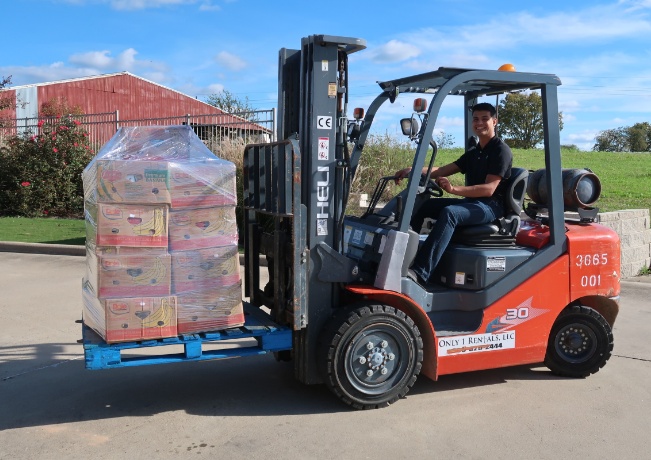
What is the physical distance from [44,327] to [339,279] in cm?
408

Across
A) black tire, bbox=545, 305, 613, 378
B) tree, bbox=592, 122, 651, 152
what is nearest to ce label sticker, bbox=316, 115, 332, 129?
black tire, bbox=545, 305, 613, 378

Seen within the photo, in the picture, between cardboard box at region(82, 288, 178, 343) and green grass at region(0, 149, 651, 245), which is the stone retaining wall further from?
cardboard box at region(82, 288, 178, 343)

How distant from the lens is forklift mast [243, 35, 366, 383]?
4727 mm

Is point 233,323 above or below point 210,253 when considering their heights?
below

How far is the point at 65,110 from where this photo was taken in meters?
27.0

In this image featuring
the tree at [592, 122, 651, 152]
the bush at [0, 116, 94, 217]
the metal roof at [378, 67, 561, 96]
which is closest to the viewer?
the metal roof at [378, 67, 561, 96]

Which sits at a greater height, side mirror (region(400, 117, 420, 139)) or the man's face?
the man's face

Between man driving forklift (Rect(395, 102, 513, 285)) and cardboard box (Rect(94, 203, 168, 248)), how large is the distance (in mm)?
1917

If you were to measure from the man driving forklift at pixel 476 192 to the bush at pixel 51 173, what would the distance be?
14.9 metres

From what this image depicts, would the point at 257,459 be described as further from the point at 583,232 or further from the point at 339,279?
the point at 583,232

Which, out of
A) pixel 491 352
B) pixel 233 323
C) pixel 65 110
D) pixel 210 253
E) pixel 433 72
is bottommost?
pixel 491 352

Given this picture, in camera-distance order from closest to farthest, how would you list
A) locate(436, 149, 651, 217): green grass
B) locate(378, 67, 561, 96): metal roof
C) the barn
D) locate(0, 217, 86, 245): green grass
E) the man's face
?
locate(378, 67, 561, 96): metal roof → the man's face → locate(0, 217, 86, 245): green grass → locate(436, 149, 651, 217): green grass → the barn

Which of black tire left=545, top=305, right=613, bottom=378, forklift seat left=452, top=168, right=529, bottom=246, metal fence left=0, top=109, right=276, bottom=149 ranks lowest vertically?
black tire left=545, top=305, right=613, bottom=378

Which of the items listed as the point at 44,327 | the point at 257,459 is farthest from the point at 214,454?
the point at 44,327
